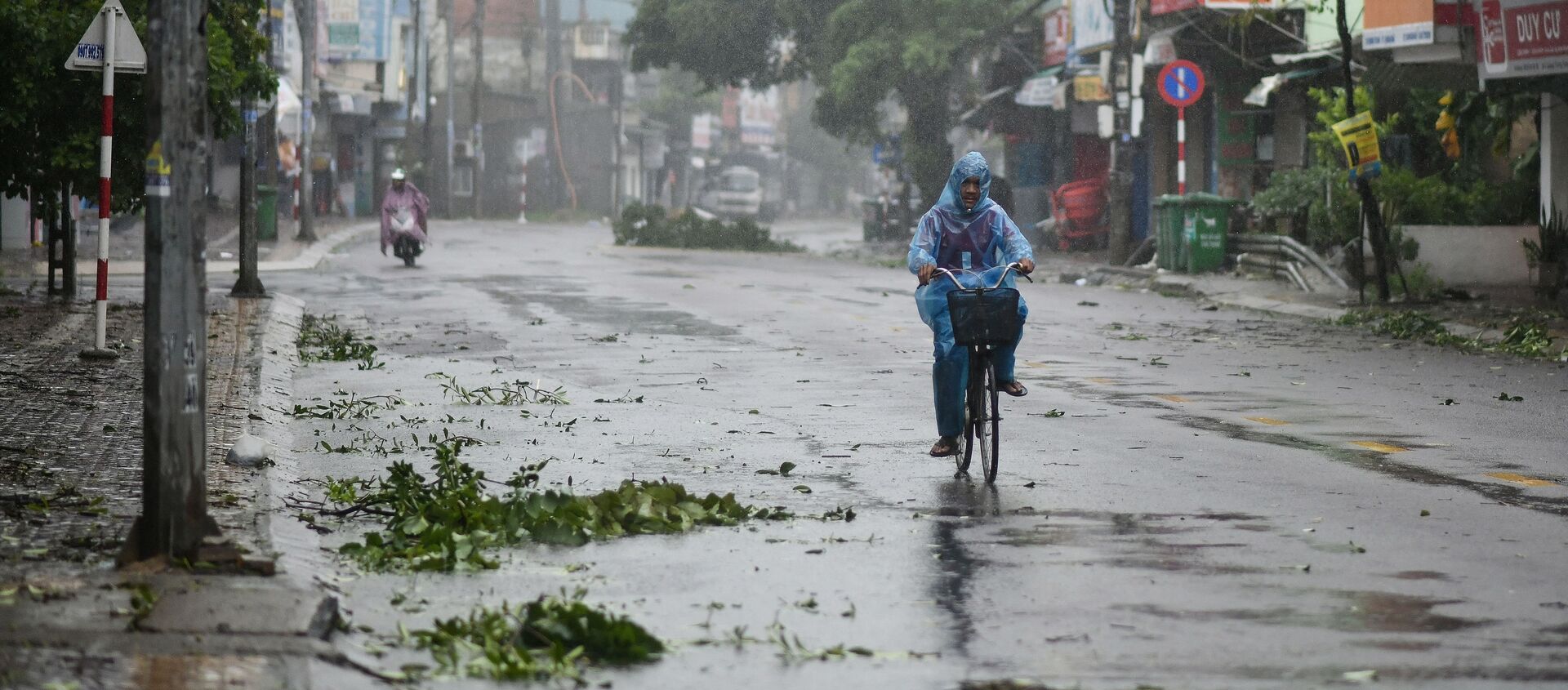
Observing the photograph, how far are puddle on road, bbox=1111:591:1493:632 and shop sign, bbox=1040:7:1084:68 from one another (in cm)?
3459

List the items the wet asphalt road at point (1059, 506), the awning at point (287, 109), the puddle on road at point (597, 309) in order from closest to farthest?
the wet asphalt road at point (1059, 506) → the puddle on road at point (597, 309) → the awning at point (287, 109)

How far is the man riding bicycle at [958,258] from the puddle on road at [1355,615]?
11.4 feet

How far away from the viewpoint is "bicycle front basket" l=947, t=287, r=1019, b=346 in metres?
9.66

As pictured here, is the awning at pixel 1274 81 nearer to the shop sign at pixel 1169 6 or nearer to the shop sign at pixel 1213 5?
the shop sign at pixel 1213 5

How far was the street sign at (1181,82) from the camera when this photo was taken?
93.9ft

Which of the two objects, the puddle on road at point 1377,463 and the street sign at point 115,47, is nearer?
the puddle on road at point 1377,463

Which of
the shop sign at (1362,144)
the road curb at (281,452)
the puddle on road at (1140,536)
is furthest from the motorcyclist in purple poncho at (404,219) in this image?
the puddle on road at (1140,536)

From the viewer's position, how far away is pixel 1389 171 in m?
25.5

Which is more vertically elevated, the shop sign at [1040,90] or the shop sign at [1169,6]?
the shop sign at [1169,6]

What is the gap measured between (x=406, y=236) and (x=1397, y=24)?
1752cm

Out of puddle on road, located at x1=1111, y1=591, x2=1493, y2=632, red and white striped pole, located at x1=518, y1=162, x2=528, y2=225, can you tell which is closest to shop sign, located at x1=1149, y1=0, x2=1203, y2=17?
puddle on road, located at x1=1111, y1=591, x2=1493, y2=632

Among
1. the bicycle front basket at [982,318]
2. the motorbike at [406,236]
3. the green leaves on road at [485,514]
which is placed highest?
the motorbike at [406,236]

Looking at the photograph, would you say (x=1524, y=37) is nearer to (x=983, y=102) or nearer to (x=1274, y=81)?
(x=1274, y=81)

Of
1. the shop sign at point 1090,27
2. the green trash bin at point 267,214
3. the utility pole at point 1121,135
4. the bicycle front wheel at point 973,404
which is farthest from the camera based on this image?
the green trash bin at point 267,214
